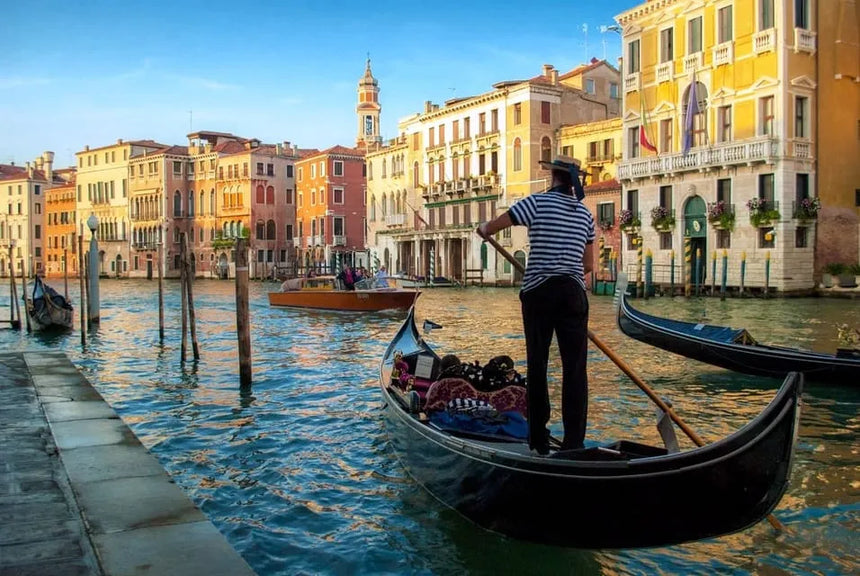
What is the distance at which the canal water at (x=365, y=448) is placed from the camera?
3.47 meters

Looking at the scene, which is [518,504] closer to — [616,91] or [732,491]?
[732,491]

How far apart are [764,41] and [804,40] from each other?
92 centimetres

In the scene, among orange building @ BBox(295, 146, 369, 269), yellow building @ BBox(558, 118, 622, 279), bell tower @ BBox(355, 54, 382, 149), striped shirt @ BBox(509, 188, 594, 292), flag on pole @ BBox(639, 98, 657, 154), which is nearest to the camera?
striped shirt @ BBox(509, 188, 594, 292)

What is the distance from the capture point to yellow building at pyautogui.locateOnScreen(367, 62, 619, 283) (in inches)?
1210

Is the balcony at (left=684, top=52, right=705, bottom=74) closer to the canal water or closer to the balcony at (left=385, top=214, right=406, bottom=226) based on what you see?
the canal water

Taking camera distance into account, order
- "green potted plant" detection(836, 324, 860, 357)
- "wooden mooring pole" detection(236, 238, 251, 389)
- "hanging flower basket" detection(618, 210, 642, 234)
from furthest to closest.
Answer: "hanging flower basket" detection(618, 210, 642, 234), "wooden mooring pole" detection(236, 238, 251, 389), "green potted plant" detection(836, 324, 860, 357)

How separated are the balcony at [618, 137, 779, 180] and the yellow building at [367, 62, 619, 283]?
18.1 feet

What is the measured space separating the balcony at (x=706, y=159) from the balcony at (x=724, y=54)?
2120mm

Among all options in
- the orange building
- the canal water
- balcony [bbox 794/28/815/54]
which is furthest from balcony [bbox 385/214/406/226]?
the canal water

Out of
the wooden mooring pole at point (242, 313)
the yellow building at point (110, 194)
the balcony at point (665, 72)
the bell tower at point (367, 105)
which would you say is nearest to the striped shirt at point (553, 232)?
the wooden mooring pole at point (242, 313)

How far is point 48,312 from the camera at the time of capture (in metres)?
13.9

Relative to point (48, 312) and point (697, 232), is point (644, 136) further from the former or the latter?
point (48, 312)

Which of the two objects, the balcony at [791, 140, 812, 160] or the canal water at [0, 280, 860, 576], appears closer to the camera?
the canal water at [0, 280, 860, 576]

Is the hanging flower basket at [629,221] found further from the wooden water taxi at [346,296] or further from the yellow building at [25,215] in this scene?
the yellow building at [25,215]
